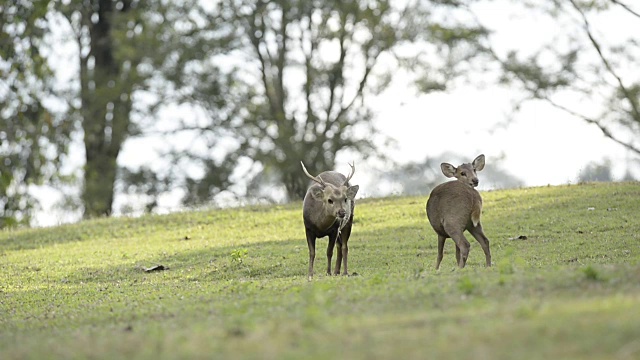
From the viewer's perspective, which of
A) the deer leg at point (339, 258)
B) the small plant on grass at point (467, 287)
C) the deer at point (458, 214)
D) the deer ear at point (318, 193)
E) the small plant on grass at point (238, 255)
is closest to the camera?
the small plant on grass at point (467, 287)

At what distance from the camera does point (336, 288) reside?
34.1ft

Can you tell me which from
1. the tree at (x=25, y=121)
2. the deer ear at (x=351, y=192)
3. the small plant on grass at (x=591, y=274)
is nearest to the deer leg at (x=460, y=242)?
the deer ear at (x=351, y=192)

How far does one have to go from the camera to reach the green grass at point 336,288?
21.4ft

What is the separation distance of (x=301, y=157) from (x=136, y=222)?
10759mm

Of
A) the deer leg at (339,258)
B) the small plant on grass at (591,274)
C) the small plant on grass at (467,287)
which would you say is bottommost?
the deer leg at (339,258)

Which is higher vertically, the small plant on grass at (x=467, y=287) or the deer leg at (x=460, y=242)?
the small plant on grass at (x=467, y=287)

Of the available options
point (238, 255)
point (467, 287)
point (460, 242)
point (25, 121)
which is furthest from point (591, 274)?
point (25, 121)

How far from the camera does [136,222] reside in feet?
78.6

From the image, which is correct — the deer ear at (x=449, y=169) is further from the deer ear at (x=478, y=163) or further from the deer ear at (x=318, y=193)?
the deer ear at (x=318, y=193)

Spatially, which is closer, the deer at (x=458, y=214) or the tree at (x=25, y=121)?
the deer at (x=458, y=214)

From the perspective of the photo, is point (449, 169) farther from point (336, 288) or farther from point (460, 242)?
point (336, 288)

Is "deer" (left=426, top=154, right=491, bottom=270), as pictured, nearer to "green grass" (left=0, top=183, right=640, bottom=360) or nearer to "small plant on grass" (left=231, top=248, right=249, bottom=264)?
"green grass" (left=0, top=183, right=640, bottom=360)

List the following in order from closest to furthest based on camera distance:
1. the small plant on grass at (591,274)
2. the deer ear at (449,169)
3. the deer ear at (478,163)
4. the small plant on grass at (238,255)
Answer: the small plant on grass at (591,274) < the deer ear at (449,169) < the deer ear at (478,163) < the small plant on grass at (238,255)

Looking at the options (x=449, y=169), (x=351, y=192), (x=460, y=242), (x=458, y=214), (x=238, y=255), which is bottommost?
(x=238, y=255)
